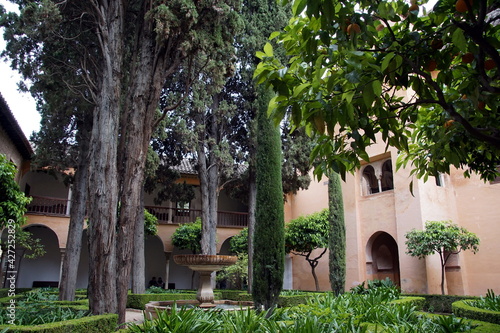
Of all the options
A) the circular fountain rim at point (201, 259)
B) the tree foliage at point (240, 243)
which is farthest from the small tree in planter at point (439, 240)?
the tree foliage at point (240, 243)

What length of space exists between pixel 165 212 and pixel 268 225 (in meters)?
13.4

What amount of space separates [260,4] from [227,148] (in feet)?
20.0

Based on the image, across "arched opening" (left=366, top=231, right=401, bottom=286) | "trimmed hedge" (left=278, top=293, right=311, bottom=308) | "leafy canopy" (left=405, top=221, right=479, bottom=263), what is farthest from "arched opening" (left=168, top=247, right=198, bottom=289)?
"leafy canopy" (left=405, top=221, right=479, bottom=263)

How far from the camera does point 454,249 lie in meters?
14.0

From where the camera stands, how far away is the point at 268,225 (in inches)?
395

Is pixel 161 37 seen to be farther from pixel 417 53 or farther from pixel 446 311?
pixel 446 311

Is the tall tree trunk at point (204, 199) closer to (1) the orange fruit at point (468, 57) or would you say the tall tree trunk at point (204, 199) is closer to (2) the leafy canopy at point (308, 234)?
(2) the leafy canopy at point (308, 234)

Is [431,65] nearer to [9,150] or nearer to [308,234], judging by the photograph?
[308,234]

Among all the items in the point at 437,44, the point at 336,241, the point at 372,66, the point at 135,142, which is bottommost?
the point at 336,241

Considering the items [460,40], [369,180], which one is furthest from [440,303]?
[460,40]

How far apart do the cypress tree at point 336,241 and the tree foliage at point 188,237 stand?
765cm

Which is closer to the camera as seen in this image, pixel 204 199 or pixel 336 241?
pixel 336 241

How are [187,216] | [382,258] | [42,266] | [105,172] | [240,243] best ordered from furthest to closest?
1. [187,216]
2. [42,266]
3. [240,243]
4. [382,258]
5. [105,172]

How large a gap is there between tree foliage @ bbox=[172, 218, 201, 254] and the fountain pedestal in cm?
890
